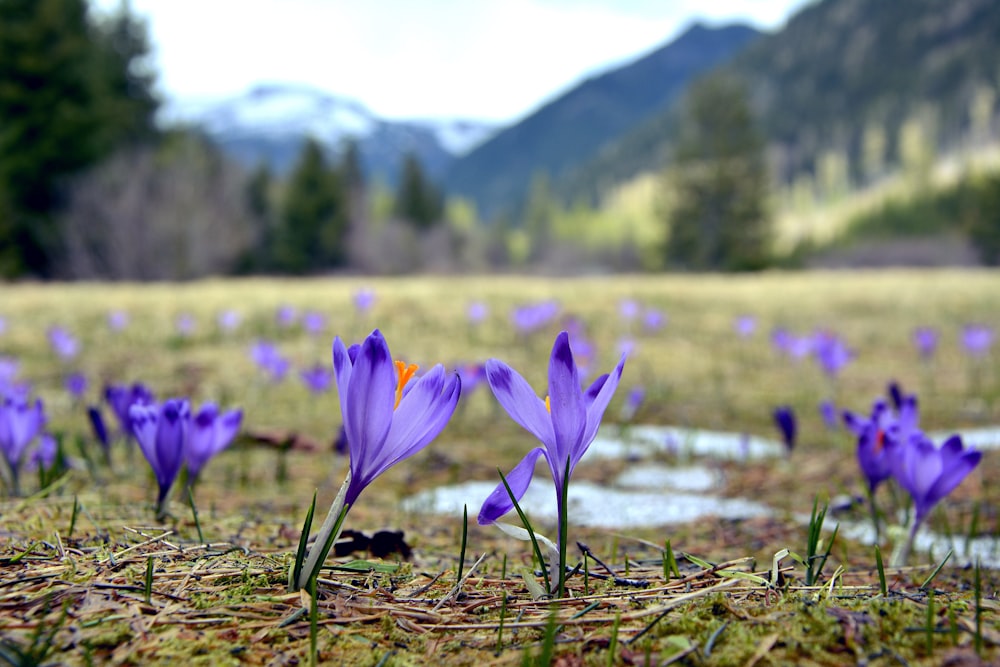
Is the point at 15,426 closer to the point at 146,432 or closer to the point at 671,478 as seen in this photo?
the point at 146,432

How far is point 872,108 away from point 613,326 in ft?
494

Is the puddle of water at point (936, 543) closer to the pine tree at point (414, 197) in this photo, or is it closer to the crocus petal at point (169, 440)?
the crocus petal at point (169, 440)

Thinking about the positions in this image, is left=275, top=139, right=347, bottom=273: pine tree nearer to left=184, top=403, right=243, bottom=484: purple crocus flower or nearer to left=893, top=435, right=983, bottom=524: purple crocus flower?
left=184, top=403, right=243, bottom=484: purple crocus flower

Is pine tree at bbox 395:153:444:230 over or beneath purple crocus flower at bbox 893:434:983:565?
over

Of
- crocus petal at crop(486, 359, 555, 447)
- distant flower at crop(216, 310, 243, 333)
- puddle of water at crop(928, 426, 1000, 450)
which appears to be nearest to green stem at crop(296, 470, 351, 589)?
crocus petal at crop(486, 359, 555, 447)

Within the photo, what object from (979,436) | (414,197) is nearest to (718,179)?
(414,197)

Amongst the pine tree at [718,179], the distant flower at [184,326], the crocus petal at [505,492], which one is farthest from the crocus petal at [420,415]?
the pine tree at [718,179]

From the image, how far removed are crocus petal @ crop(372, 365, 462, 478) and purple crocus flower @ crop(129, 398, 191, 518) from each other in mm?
756

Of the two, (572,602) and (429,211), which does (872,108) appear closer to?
(429,211)

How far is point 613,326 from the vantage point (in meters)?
8.71

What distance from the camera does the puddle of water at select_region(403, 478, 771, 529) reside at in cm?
248

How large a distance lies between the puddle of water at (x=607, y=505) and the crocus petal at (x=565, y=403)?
1.41 metres

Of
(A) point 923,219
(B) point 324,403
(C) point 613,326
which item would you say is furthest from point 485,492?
(A) point 923,219

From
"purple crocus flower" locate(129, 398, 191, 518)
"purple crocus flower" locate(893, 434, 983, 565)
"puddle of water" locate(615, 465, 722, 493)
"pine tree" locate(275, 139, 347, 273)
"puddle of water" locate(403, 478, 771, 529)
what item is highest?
"pine tree" locate(275, 139, 347, 273)
